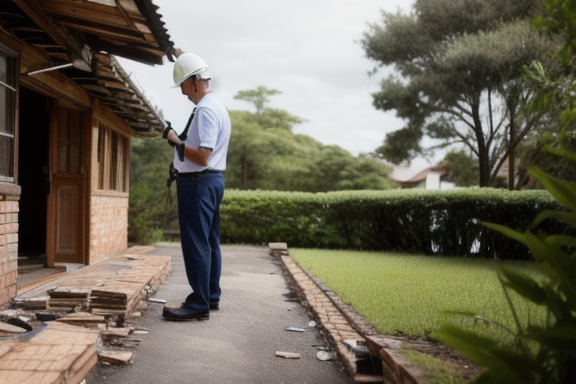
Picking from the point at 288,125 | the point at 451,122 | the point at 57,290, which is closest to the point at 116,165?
the point at 57,290

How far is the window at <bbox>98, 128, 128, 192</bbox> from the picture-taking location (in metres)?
10.3

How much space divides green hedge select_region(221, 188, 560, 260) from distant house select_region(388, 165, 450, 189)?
3750 cm

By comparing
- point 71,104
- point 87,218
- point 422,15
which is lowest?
point 87,218

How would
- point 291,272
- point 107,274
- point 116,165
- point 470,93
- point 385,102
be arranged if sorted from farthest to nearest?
point 385,102 → point 470,93 → point 116,165 → point 291,272 → point 107,274

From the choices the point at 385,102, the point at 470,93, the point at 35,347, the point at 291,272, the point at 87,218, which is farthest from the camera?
the point at 385,102

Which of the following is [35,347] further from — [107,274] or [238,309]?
[107,274]

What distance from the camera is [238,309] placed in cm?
601

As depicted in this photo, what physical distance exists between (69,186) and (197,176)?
190 inches

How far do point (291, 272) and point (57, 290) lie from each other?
3914 mm

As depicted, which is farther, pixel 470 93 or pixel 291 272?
pixel 470 93

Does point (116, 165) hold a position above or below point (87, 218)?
above

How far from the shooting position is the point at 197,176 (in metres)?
5.21

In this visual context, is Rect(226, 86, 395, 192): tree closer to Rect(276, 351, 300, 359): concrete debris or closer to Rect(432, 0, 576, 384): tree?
Rect(276, 351, 300, 359): concrete debris

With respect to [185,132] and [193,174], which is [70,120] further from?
[193,174]
